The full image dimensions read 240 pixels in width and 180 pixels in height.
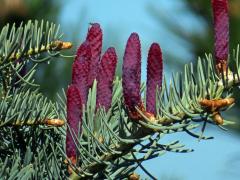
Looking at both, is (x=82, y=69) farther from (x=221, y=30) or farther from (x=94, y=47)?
(x=221, y=30)

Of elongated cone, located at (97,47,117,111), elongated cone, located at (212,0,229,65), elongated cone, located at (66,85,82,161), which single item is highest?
elongated cone, located at (212,0,229,65)

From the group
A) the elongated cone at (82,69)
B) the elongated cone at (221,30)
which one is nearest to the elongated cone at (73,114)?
the elongated cone at (82,69)

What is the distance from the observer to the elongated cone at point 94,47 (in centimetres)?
81

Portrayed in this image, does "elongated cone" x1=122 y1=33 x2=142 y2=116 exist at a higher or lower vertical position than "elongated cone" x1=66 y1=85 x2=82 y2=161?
higher

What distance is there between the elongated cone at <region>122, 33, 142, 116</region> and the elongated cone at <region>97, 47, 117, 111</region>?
6cm

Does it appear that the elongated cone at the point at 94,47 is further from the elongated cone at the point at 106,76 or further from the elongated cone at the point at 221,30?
the elongated cone at the point at 221,30

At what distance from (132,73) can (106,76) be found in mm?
70

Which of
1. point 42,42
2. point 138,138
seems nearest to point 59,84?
point 42,42

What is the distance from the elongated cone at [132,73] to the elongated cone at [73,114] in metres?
0.06

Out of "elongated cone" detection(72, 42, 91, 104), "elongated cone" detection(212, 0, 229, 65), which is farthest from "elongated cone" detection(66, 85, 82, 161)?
"elongated cone" detection(212, 0, 229, 65)

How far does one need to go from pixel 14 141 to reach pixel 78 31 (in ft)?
7.90

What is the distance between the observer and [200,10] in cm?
423

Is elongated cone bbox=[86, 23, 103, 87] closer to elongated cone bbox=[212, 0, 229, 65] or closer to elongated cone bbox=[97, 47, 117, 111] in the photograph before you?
elongated cone bbox=[97, 47, 117, 111]

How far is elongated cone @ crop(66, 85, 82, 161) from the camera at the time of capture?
2.48 ft
